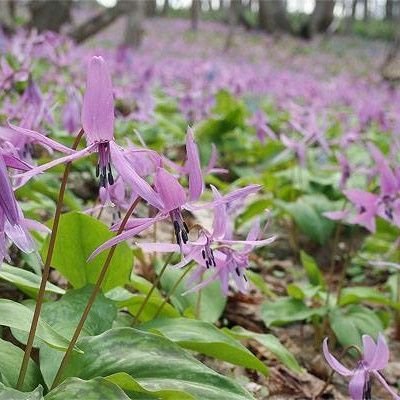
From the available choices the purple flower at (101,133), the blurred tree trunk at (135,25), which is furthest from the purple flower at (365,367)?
the blurred tree trunk at (135,25)

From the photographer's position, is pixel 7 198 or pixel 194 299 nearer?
pixel 7 198

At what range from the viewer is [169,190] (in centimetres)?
121

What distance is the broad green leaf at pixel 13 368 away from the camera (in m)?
1.38

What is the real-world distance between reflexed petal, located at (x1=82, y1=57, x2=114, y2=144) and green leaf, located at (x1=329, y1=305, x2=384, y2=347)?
1.57 meters

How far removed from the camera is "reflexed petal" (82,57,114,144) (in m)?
1.10

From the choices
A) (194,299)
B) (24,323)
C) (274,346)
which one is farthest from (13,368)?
(194,299)

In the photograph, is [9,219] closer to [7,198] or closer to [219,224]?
[7,198]

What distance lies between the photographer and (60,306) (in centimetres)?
166

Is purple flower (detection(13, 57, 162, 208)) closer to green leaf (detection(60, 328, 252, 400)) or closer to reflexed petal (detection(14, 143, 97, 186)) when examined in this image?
reflexed petal (detection(14, 143, 97, 186))

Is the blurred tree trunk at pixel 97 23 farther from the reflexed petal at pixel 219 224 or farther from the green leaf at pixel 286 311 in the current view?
the reflexed petal at pixel 219 224

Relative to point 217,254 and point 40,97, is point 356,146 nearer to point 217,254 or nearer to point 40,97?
point 40,97

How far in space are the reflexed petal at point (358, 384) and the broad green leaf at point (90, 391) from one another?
0.51 metres

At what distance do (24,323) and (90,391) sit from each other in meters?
0.21

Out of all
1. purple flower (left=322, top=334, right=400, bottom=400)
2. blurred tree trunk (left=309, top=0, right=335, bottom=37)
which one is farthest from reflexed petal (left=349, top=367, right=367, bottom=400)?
blurred tree trunk (left=309, top=0, right=335, bottom=37)
